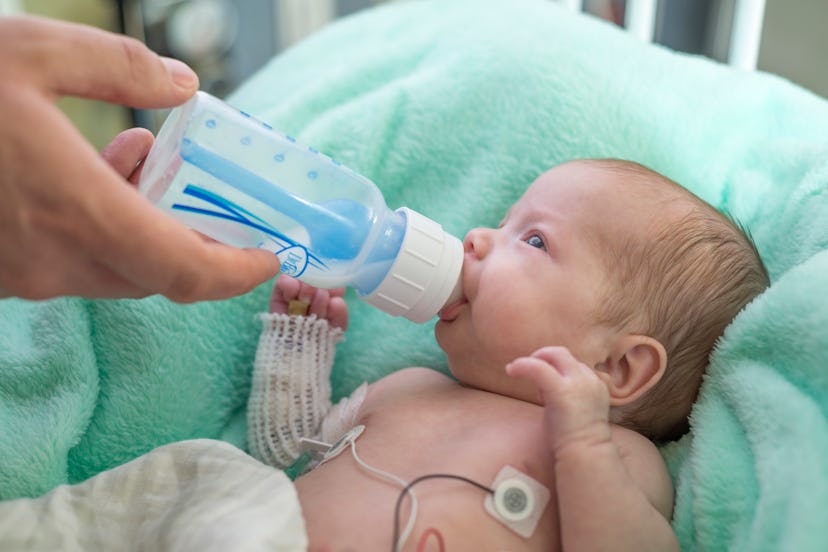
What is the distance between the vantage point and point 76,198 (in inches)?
24.8

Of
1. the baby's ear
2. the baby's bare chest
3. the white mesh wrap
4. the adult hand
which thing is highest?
the adult hand

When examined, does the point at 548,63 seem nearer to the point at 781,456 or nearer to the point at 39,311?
the point at 781,456

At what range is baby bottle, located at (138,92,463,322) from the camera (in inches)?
32.9

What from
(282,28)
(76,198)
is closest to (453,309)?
(76,198)

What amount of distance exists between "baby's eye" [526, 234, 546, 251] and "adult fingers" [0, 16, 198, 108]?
0.44m

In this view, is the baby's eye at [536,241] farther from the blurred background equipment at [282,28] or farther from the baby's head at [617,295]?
the blurred background equipment at [282,28]

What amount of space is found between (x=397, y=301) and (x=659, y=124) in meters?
0.53

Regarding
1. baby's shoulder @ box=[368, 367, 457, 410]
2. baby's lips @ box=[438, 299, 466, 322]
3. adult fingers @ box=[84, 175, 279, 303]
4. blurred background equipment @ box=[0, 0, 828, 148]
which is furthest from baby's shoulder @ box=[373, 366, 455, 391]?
blurred background equipment @ box=[0, 0, 828, 148]

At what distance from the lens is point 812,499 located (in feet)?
2.47

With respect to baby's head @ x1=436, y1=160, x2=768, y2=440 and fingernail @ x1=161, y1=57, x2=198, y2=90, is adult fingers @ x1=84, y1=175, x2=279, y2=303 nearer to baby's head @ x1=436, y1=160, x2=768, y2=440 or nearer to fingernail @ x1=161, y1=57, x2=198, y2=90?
fingernail @ x1=161, y1=57, x2=198, y2=90

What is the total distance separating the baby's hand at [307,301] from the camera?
1.16 m

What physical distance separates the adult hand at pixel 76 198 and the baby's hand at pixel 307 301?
1.34ft

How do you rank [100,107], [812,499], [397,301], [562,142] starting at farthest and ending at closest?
[100,107]
[562,142]
[397,301]
[812,499]

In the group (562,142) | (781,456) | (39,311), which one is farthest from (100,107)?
(781,456)
